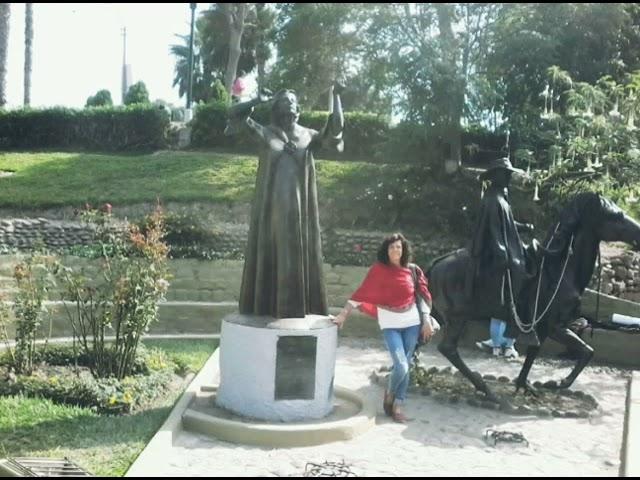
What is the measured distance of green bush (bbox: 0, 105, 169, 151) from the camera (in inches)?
1013

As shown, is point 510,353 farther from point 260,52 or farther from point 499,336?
point 260,52

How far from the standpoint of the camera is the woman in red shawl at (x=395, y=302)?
7.98m

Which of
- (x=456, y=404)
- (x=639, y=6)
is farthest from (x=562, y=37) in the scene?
(x=456, y=404)

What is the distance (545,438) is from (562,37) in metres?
12.9

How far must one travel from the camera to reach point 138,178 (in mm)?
21484

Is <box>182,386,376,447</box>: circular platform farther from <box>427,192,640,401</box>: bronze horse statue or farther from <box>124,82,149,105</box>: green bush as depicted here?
<box>124,82,149,105</box>: green bush

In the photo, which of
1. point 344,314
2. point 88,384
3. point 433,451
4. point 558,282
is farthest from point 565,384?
point 88,384

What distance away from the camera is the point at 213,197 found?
1964 cm

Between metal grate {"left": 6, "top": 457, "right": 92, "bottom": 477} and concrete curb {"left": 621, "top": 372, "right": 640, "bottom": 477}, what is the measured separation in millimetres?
4169

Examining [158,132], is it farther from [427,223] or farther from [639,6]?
[639,6]

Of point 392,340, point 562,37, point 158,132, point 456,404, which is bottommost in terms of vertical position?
point 456,404

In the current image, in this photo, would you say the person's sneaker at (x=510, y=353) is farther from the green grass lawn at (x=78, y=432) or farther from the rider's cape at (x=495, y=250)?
the green grass lawn at (x=78, y=432)

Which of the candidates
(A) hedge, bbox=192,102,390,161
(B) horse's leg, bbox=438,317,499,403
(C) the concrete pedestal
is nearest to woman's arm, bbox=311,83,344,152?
(C) the concrete pedestal

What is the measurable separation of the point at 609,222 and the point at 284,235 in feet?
12.6
